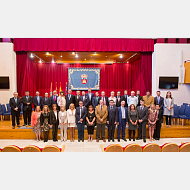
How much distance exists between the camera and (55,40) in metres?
7.46

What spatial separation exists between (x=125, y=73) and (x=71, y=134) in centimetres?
799

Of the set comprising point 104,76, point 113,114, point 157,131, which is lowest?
point 157,131

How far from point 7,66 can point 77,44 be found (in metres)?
3.91

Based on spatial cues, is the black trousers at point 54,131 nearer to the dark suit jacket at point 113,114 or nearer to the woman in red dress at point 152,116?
the dark suit jacket at point 113,114

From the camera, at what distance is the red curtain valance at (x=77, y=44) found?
7.44 metres

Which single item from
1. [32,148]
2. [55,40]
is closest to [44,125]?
[32,148]

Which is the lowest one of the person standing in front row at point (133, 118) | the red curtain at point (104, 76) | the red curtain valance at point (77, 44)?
the person standing in front row at point (133, 118)

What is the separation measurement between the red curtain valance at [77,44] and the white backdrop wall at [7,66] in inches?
16.5

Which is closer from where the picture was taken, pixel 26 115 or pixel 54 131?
pixel 54 131

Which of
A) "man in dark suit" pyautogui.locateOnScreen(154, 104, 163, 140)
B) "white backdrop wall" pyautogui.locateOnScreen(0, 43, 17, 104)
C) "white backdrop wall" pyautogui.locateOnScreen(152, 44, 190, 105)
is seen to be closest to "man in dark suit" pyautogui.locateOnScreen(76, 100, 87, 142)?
"man in dark suit" pyautogui.locateOnScreen(154, 104, 163, 140)

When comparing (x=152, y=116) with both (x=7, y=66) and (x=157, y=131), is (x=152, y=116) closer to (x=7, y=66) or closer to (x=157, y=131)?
(x=157, y=131)

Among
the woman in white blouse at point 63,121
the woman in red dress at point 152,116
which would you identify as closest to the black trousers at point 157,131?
the woman in red dress at point 152,116

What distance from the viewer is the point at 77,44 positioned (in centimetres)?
750

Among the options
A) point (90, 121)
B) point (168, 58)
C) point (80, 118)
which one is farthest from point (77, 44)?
point (168, 58)
